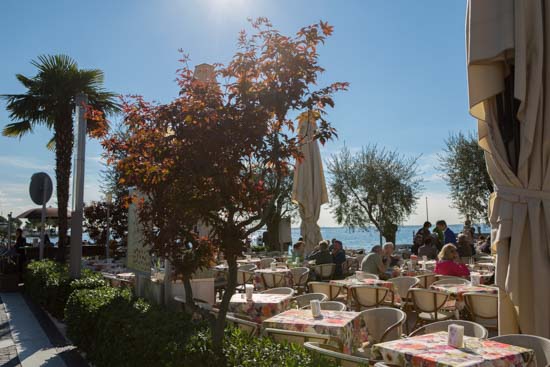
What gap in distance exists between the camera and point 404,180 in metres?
25.9

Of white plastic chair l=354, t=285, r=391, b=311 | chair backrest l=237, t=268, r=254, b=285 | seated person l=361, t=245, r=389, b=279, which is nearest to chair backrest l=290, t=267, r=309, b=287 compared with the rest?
chair backrest l=237, t=268, r=254, b=285

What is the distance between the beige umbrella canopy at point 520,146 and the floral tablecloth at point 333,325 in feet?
4.73

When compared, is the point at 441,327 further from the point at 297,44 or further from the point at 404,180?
the point at 404,180

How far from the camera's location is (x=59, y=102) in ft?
50.1

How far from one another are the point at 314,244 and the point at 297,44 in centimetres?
1074

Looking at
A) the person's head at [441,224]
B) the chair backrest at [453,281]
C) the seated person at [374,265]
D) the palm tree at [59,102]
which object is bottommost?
the chair backrest at [453,281]

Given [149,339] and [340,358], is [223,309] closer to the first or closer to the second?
[149,339]

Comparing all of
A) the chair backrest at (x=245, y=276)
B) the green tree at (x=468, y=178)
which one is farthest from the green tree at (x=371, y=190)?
the chair backrest at (x=245, y=276)

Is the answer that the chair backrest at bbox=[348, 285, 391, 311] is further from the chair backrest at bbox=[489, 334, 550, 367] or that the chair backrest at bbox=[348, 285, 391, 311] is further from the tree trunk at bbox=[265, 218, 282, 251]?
the tree trunk at bbox=[265, 218, 282, 251]

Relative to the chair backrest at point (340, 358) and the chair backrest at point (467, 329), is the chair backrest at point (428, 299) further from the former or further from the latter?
the chair backrest at point (340, 358)

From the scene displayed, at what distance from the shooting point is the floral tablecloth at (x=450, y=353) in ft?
11.0

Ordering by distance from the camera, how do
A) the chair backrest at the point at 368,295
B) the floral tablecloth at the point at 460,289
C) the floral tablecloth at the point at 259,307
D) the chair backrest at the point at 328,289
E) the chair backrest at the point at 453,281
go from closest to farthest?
the floral tablecloth at the point at 259,307 → the floral tablecloth at the point at 460,289 → the chair backrest at the point at 368,295 → the chair backrest at the point at 453,281 → the chair backrest at the point at 328,289

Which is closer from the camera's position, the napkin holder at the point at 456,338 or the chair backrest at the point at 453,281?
the napkin holder at the point at 456,338

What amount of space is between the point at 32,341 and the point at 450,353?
640 cm
